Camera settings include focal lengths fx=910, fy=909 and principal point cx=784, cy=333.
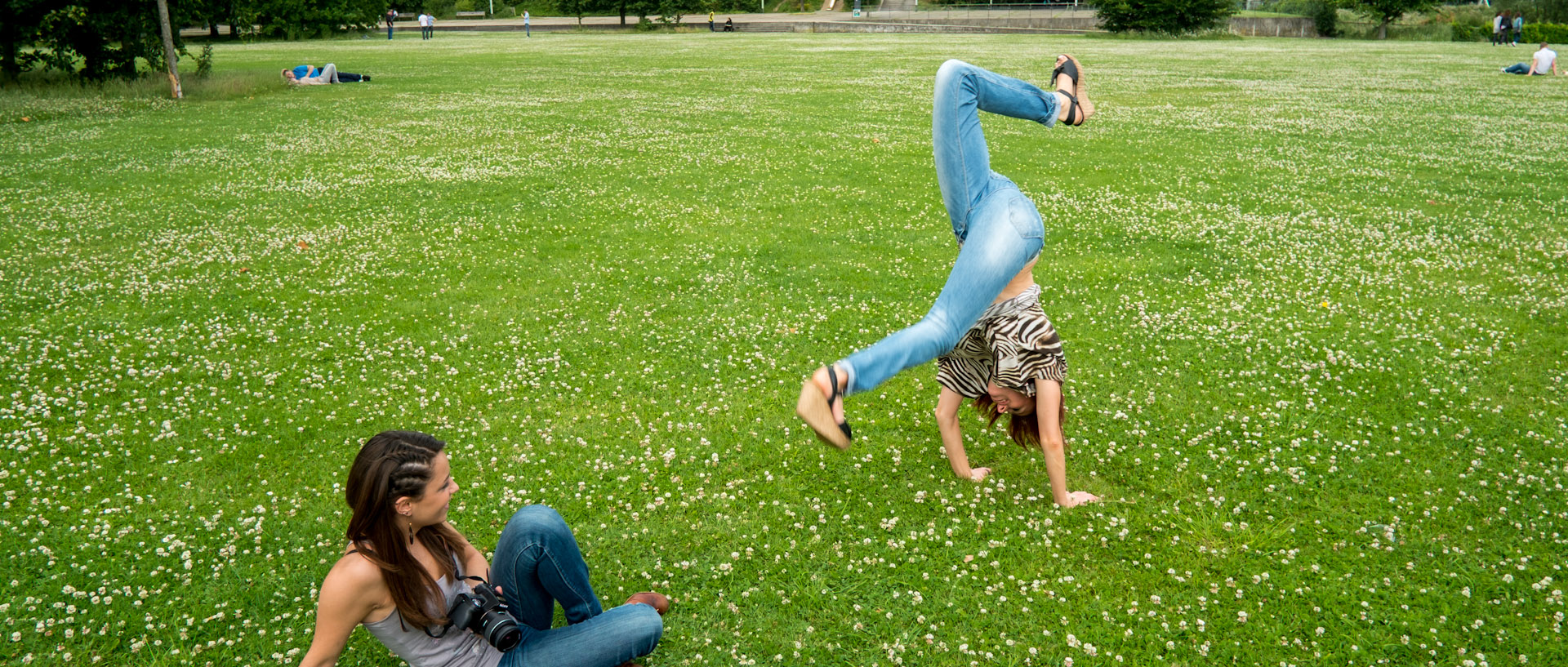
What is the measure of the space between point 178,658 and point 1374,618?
6387 mm

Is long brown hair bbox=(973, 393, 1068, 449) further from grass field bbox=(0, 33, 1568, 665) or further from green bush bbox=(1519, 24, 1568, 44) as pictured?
green bush bbox=(1519, 24, 1568, 44)

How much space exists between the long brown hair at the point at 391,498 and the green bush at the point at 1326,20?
72.9 metres

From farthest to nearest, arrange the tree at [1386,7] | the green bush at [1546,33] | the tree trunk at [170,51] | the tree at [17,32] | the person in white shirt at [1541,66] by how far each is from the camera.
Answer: the tree at [1386,7] → the green bush at [1546,33] → the person in white shirt at [1541,66] → the tree trunk at [170,51] → the tree at [17,32]

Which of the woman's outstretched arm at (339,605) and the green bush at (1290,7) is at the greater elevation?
the green bush at (1290,7)

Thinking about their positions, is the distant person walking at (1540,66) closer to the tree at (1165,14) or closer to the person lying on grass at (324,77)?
the tree at (1165,14)

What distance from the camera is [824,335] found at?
29.7 feet

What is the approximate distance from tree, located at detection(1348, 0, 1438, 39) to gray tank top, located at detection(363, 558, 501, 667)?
7192cm

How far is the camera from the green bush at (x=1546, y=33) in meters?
55.2

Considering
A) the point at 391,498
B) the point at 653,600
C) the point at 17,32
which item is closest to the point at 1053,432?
the point at 653,600

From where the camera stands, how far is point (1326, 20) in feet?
203

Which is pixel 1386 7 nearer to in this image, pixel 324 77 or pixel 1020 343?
pixel 324 77

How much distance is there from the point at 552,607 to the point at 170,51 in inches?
1200

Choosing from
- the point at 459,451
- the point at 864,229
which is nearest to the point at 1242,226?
the point at 864,229

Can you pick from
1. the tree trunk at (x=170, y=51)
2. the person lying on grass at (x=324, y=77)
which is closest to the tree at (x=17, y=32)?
the tree trunk at (x=170, y=51)
